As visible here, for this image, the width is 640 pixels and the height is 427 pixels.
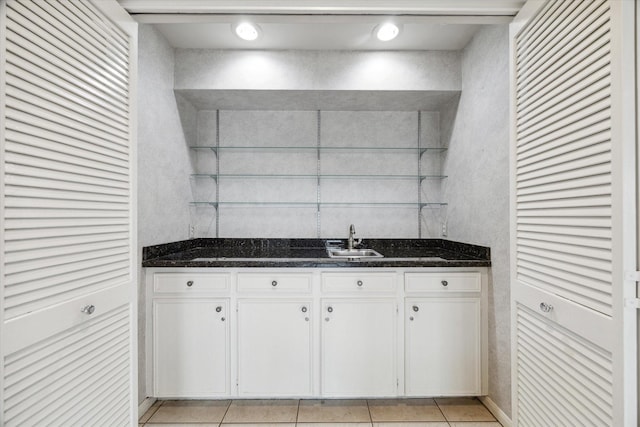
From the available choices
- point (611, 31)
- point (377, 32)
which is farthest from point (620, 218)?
point (377, 32)

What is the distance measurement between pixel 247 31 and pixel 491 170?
178cm

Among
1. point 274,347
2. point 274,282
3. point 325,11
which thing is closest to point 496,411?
point 274,347

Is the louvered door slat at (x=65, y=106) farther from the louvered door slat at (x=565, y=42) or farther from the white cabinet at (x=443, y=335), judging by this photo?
the white cabinet at (x=443, y=335)

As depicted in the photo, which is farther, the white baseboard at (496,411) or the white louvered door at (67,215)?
the white baseboard at (496,411)

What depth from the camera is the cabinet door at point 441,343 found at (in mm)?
2061

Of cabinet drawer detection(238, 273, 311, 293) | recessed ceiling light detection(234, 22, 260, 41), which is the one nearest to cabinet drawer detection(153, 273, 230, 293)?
cabinet drawer detection(238, 273, 311, 293)

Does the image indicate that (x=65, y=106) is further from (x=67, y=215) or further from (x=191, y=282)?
(x=191, y=282)

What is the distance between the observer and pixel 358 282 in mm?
2051

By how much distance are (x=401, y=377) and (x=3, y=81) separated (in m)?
2.24

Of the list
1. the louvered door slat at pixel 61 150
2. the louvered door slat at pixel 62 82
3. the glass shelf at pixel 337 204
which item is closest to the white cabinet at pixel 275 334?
the glass shelf at pixel 337 204

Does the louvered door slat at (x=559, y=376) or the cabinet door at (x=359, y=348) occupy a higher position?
the louvered door slat at (x=559, y=376)

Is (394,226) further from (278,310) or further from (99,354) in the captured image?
(99,354)

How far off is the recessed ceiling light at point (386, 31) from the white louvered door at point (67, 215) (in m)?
1.48

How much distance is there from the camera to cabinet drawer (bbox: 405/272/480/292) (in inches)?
80.9
